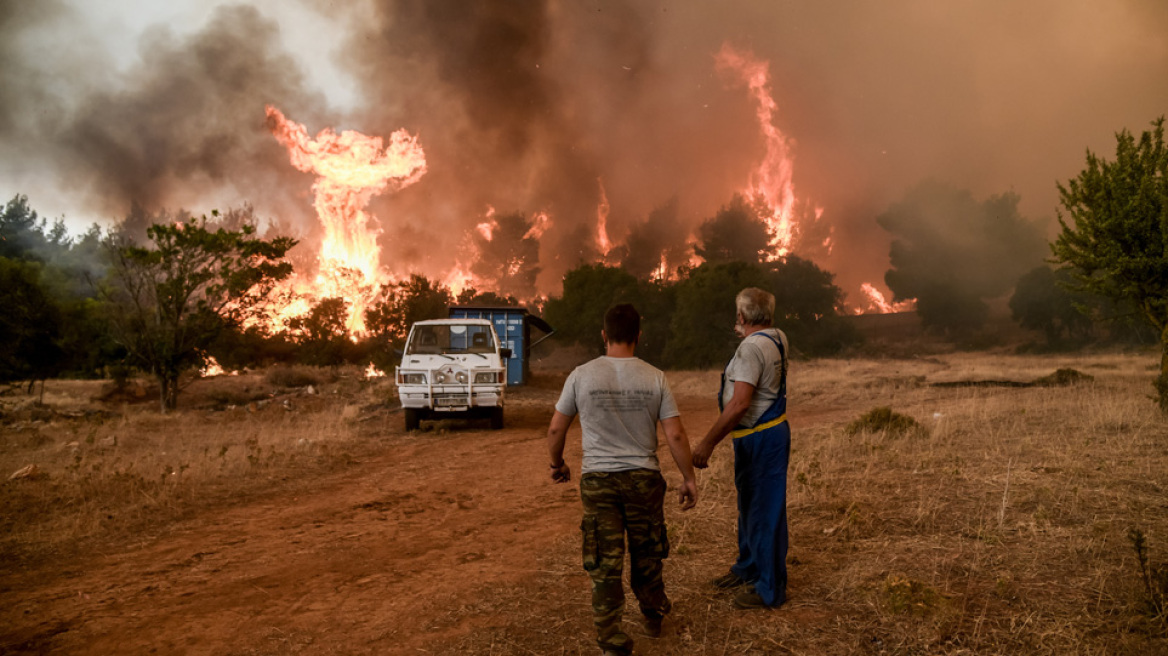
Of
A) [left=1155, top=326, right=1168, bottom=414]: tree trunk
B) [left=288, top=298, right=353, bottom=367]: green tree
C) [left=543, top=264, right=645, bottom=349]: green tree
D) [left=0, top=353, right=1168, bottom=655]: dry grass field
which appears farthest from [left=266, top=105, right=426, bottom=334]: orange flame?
[left=1155, top=326, right=1168, bottom=414]: tree trunk

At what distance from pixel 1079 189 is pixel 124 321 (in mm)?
21890

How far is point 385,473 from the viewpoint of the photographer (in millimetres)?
9844

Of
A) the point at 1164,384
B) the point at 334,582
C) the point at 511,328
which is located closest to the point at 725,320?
the point at 511,328

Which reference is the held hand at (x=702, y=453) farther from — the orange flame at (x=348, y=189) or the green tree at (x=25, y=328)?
the orange flame at (x=348, y=189)

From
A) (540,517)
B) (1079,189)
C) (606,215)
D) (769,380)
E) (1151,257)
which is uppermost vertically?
(606,215)

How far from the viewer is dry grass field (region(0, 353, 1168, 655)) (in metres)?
4.01

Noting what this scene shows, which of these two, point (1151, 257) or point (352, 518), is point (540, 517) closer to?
point (352, 518)

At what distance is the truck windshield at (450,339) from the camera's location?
557 inches

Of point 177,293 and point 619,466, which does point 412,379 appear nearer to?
point 177,293

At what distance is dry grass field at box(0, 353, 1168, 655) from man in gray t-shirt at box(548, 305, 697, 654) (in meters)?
0.53

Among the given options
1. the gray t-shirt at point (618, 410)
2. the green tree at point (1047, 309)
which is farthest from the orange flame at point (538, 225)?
the gray t-shirt at point (618, 410)

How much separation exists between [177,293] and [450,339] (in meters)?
8.51

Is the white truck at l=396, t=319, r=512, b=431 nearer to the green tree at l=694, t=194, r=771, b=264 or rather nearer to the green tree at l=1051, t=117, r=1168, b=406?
the green tree at l=1051, t=117, r=1168, b=406

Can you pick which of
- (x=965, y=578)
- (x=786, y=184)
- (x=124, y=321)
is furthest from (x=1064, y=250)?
(x=786, y=184)
